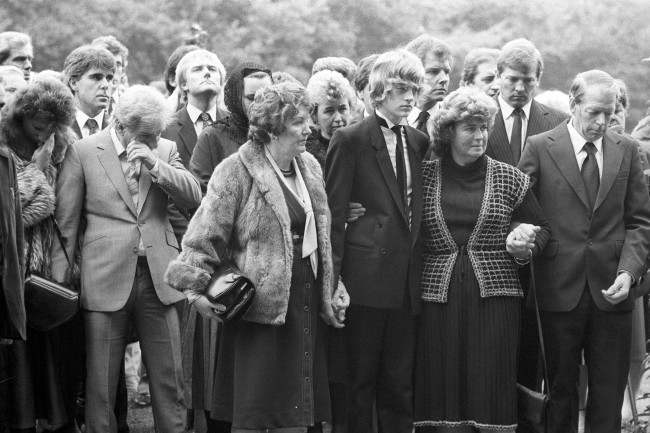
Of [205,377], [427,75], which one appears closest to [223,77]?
[427,75]

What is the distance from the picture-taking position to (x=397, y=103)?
6.35m

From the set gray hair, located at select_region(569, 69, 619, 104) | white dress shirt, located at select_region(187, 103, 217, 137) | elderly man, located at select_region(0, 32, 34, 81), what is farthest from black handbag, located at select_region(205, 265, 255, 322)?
elderly man, located at select_region(0, 32, 34, 81)

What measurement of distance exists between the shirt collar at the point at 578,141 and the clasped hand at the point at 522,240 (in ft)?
2.04

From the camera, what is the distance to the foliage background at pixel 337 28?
15602 millimetres

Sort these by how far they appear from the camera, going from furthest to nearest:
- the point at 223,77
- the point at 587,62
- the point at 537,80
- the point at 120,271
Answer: the point at 587,62, the point at 223,77, the point at 537,80, the point at 120,271

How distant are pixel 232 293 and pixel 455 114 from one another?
1794 mm

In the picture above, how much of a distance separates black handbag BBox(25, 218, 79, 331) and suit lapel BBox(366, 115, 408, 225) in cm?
185

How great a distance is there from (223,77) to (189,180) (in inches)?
82.5

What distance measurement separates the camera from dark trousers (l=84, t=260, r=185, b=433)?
6156 millimetres

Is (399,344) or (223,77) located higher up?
(223,77)

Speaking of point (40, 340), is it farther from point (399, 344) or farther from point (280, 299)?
point (399, 344)

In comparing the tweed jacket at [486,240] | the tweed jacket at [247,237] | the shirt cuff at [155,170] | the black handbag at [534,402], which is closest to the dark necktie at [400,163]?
the tweed jacket at [486,240]

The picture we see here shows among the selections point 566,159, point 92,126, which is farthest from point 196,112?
point 566,159

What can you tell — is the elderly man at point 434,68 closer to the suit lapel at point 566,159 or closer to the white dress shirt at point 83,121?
the suit lapel at point 566,159
